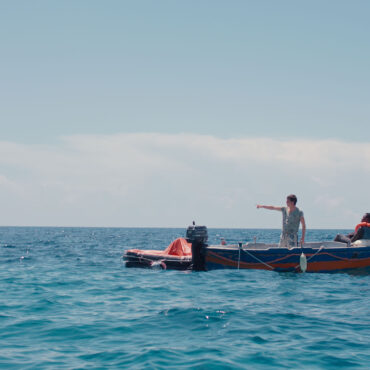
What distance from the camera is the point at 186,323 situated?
29.9ft

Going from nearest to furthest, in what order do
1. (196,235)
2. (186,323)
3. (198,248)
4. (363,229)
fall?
(186,323), (196,235), (198,248), (363,229)

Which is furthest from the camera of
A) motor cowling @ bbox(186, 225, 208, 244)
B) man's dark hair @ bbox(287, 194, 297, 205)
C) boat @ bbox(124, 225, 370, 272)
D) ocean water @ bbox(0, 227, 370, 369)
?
motor cowling @ bbox(186, 225, 208, 244)

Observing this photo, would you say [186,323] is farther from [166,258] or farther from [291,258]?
[166,258]

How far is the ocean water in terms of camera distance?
697 cm

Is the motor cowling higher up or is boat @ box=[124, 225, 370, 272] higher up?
the motor cowling

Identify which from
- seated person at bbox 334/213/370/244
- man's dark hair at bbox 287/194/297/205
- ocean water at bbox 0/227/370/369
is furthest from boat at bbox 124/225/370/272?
man's dark hair at bbox 287/194/297/205

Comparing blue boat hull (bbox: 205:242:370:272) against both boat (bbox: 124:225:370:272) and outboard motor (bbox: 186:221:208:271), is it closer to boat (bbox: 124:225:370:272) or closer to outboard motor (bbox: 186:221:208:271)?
boat (bbox: 124:225:370:272)

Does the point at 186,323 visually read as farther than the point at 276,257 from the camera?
No

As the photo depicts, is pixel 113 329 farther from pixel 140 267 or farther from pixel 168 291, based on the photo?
pixel 140 267

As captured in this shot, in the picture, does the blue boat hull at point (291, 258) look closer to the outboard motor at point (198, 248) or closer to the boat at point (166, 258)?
the outboard motor at point (198, 248)

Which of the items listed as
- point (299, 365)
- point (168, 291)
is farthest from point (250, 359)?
point (168, 291)

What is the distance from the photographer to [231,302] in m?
11.5

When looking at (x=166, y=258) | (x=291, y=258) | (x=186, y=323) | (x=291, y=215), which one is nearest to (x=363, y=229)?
(x=291, y=258)

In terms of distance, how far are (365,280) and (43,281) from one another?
35.0 ft
